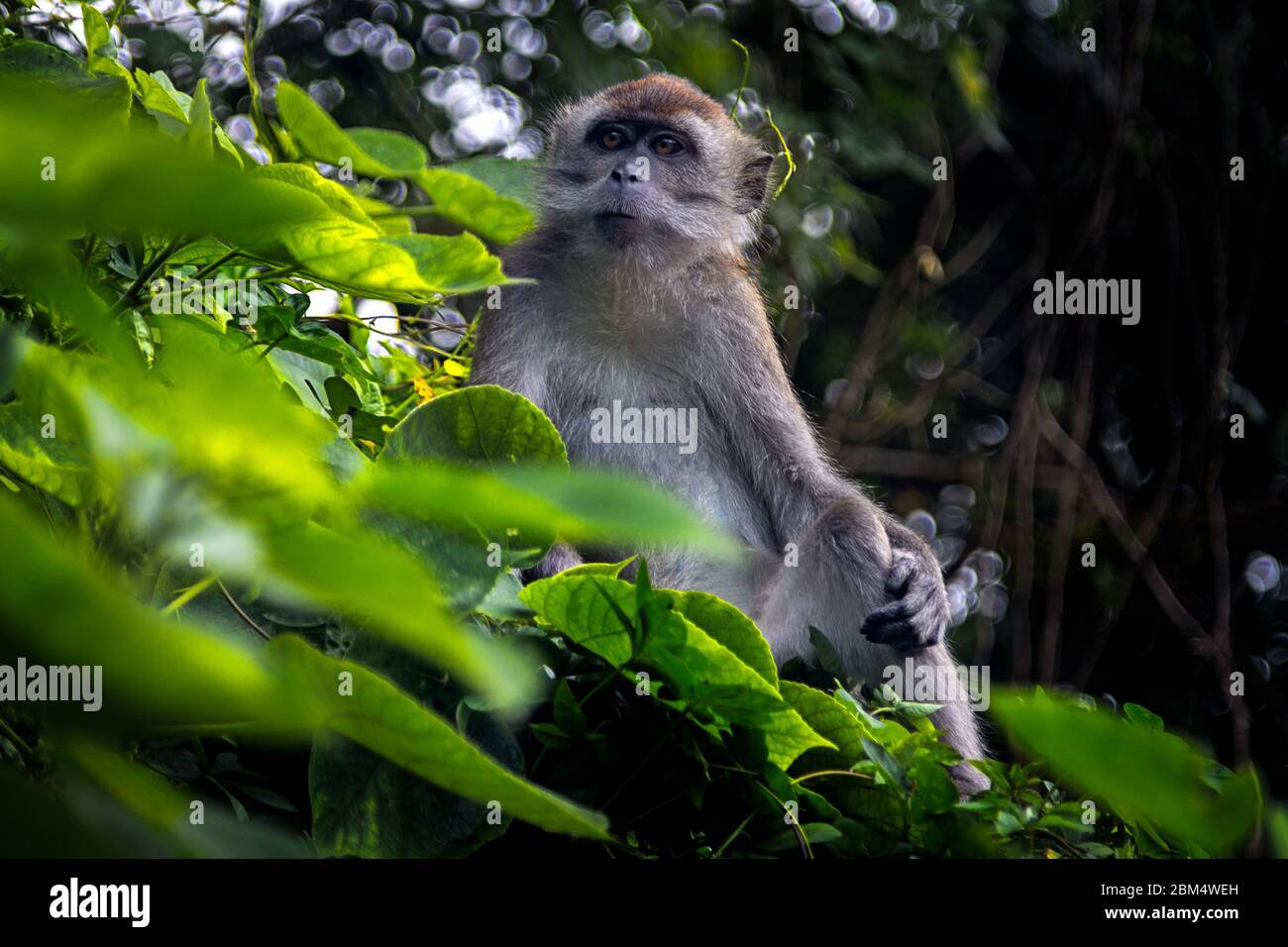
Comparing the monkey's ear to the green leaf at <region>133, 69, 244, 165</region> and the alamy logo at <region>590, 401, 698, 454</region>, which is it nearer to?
the alamy logo at <region>590, 401, 698, 454</region>

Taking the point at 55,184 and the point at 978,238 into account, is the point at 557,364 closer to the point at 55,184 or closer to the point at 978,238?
the point at 55,184

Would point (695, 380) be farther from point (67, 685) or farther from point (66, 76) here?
point (67, 685)

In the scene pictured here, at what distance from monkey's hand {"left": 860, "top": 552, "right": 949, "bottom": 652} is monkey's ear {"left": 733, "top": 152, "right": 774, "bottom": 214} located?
1820mm

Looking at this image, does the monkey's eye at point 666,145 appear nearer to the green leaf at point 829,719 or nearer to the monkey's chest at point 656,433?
the monkey's chest at point 656,433

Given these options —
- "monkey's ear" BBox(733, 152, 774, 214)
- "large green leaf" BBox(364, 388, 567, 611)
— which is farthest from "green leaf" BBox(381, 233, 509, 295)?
"monkey's ear" BBox(733, 152, 774, 214)

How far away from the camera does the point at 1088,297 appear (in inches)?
284

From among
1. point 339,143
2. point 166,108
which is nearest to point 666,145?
point 339,143

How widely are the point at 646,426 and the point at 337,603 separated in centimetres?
358

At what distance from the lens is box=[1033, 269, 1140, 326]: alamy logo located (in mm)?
6934

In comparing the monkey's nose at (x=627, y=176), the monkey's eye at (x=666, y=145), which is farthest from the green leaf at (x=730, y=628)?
the monkey's eye at (x=666, y=145)

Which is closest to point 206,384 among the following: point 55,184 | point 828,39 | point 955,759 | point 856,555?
point 55,184

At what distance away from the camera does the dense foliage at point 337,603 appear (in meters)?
0.52

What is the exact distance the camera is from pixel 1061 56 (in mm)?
7461

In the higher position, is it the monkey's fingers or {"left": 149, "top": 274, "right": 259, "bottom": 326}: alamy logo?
{"left": 149, "top": 274, "right": 259, "bottom": 326}: alamy logo
